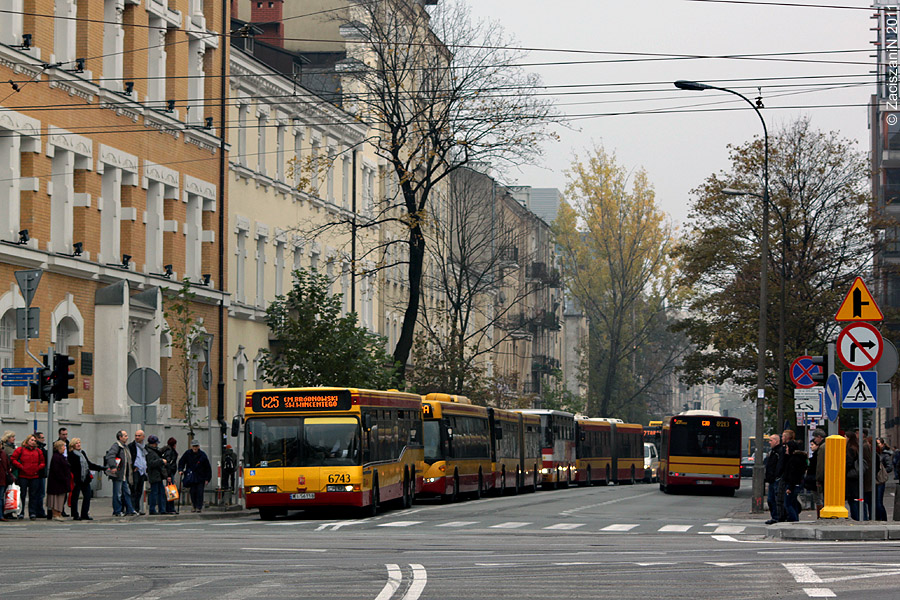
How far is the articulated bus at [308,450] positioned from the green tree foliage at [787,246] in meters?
31.0

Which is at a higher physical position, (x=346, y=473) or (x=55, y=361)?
(x=55, y=361)

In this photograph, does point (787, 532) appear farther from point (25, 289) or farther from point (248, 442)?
point (25, 289)

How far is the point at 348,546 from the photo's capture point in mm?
21000

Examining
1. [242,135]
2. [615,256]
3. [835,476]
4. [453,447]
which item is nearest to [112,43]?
[242,135]

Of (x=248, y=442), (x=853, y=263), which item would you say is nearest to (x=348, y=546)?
(x=248, y=442)

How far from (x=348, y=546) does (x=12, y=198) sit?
18.5m

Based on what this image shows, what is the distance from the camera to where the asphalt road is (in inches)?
558

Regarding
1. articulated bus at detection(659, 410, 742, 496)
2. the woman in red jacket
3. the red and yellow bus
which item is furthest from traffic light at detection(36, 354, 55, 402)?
the red and yellow bus

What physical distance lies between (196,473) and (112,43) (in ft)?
44.1

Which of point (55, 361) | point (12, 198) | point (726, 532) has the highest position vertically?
point (12, 198)

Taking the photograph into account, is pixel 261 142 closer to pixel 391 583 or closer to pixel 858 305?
pixel 858 305

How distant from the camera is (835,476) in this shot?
23.4 meters

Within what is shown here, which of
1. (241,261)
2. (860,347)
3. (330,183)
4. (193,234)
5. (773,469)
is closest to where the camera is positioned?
(860,347)

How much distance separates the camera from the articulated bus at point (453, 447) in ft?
130
